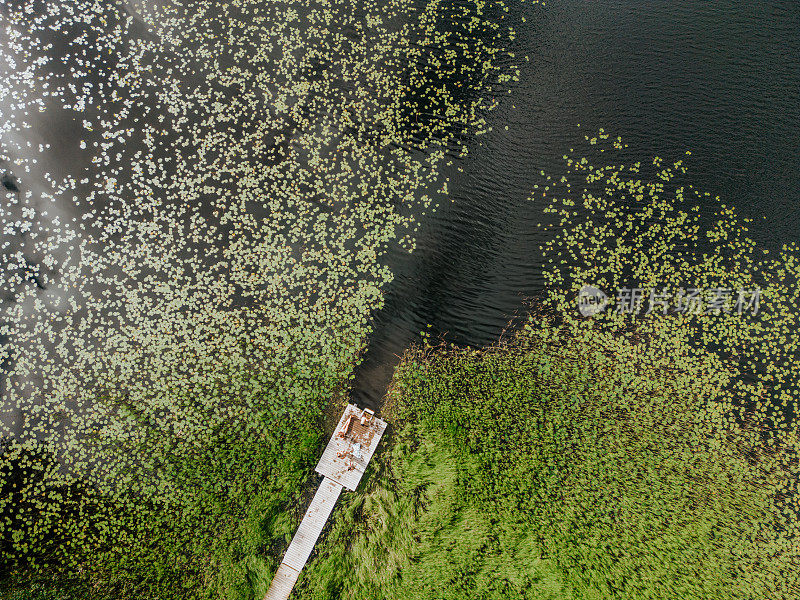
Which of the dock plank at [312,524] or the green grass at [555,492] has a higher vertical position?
the green grass at [555,492]

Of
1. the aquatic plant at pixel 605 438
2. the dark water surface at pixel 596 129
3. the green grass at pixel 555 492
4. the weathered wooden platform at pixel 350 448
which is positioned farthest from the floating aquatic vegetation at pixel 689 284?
the weathered wooden platform at pixel 350 448

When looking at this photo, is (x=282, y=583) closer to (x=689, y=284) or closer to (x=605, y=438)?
(x=605, y=438)

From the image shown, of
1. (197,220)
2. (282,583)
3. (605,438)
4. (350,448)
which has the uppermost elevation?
(197,220)

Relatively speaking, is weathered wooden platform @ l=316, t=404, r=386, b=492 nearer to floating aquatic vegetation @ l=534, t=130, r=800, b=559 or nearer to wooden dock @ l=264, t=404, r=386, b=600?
wooden dock @ l=264, t=404, r=386, b=600

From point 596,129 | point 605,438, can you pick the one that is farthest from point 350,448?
point 596,129

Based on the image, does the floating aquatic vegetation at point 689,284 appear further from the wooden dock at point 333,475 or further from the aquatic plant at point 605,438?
the wooden dock at point 333,475

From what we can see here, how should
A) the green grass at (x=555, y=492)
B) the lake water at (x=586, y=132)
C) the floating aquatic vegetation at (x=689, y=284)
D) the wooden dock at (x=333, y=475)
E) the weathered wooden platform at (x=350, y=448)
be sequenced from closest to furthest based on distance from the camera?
the green grass at (x=555, y=492) < the wooden dock at (x=333, y=475) < the weathered wooden platform at (x=350, y=448) < the floating aquatic vegetation at (x=689, y=284) < the lake water at (x=586, y=132)

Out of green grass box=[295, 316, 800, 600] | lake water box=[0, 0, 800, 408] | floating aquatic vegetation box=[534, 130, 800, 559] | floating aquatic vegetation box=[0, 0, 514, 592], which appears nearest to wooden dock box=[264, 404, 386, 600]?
green grass box=[295, 316, 800, 600]
